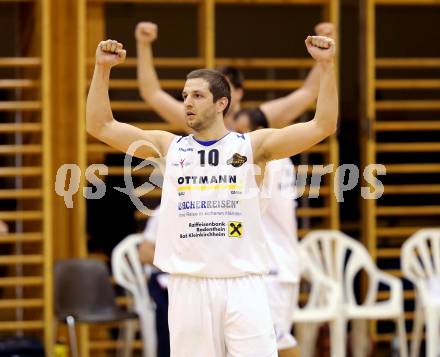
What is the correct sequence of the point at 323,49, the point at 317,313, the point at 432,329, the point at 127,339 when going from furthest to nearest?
the point at 127,339 < the point at 432,329 < the point at 317,313 < the point at 323,49

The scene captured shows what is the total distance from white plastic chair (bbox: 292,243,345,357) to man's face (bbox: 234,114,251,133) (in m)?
1.83

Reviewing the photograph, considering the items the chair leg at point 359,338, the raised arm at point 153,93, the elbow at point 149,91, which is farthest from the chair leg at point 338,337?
the elbow at point 149,91

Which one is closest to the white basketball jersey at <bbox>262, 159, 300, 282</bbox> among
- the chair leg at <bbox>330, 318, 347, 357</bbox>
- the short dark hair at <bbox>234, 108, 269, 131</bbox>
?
the short dark hair at <bbox>234, 108, 269, 131</bbox>

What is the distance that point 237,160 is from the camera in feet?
Result: 16.1

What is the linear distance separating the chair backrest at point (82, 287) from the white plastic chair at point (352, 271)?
162 cm

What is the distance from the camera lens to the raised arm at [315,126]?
4703 mm

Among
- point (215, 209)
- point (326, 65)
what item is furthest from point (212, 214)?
point (326, 65)

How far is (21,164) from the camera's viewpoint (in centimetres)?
880

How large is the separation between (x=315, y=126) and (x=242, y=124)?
1566 mm

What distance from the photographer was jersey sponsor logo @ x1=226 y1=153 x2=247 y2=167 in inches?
193

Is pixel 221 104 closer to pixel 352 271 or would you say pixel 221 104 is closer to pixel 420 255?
pixel 352 271

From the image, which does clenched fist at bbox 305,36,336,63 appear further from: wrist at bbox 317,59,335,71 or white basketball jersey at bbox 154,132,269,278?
white basketball jersey at bbox 154,132,269,278

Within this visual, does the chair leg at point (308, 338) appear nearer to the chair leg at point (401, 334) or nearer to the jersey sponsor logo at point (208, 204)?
the chair leg at point (401, 334)

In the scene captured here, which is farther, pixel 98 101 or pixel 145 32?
pixel 145 32
